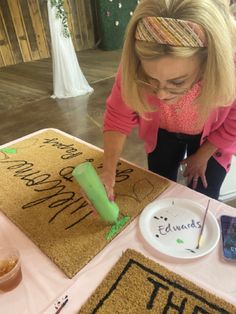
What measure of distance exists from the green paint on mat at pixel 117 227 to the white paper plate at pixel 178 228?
42 millimetres

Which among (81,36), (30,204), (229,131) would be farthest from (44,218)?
(81,36)

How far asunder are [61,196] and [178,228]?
1.17ft

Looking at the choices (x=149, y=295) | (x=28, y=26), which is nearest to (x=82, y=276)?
(x=149, y=295)

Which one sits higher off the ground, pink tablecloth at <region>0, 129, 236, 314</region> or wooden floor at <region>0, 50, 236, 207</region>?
pink tablecloth at <region>0, 129, 236, 314</region>

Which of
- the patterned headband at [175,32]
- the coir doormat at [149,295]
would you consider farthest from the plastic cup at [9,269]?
the patterned headband at [175,32]

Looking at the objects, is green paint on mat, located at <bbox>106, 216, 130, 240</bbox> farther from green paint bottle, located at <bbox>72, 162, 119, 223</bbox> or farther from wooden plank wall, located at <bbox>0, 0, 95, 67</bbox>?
wooden plank wall, located at <bbox>0, 0, 95, 67</bbox>

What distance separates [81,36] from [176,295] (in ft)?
15.3

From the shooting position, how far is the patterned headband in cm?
56

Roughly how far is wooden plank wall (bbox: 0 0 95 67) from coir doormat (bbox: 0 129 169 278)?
3163 millimetres

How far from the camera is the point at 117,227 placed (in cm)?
74

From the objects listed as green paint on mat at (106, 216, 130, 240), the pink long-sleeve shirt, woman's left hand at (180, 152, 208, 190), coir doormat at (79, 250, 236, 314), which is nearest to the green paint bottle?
green paint on mat at (106, 216, 130, 240)

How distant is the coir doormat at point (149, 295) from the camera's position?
56 centimetres

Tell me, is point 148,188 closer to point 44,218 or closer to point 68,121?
point 44,218

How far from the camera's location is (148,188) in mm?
876
